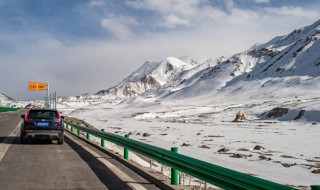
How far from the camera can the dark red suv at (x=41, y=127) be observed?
15.3m

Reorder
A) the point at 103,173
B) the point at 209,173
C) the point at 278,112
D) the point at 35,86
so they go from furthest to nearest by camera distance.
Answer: the point at 35,86, the point at 278,112, the point at 103,173, the point at 209,173

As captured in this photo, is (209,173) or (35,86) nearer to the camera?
(209,173)

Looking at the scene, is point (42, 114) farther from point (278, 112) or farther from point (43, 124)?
point (278, 112)

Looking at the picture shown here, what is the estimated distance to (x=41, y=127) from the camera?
608 inches

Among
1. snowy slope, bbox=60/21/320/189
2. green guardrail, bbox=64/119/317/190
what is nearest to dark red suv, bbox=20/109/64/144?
snowy slope, bbox=60/21/320/189

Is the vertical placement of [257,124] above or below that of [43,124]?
below

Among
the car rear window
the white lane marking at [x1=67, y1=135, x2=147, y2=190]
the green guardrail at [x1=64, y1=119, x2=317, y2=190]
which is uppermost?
the car rear window

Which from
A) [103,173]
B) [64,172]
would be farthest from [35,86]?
[103,173]

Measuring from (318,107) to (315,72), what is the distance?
9772 cm

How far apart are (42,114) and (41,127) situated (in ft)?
2.44

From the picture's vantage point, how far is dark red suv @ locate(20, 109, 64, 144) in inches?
602

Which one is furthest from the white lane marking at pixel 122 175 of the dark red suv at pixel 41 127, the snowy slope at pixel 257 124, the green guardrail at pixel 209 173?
the dark red suv at pixel 41 127

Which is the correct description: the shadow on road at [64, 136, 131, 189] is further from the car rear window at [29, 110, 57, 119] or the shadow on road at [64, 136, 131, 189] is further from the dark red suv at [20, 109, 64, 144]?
the car rear window at [29, 110, 57, 119]

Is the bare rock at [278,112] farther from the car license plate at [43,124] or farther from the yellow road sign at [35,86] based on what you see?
the car license plate at [43,124]
